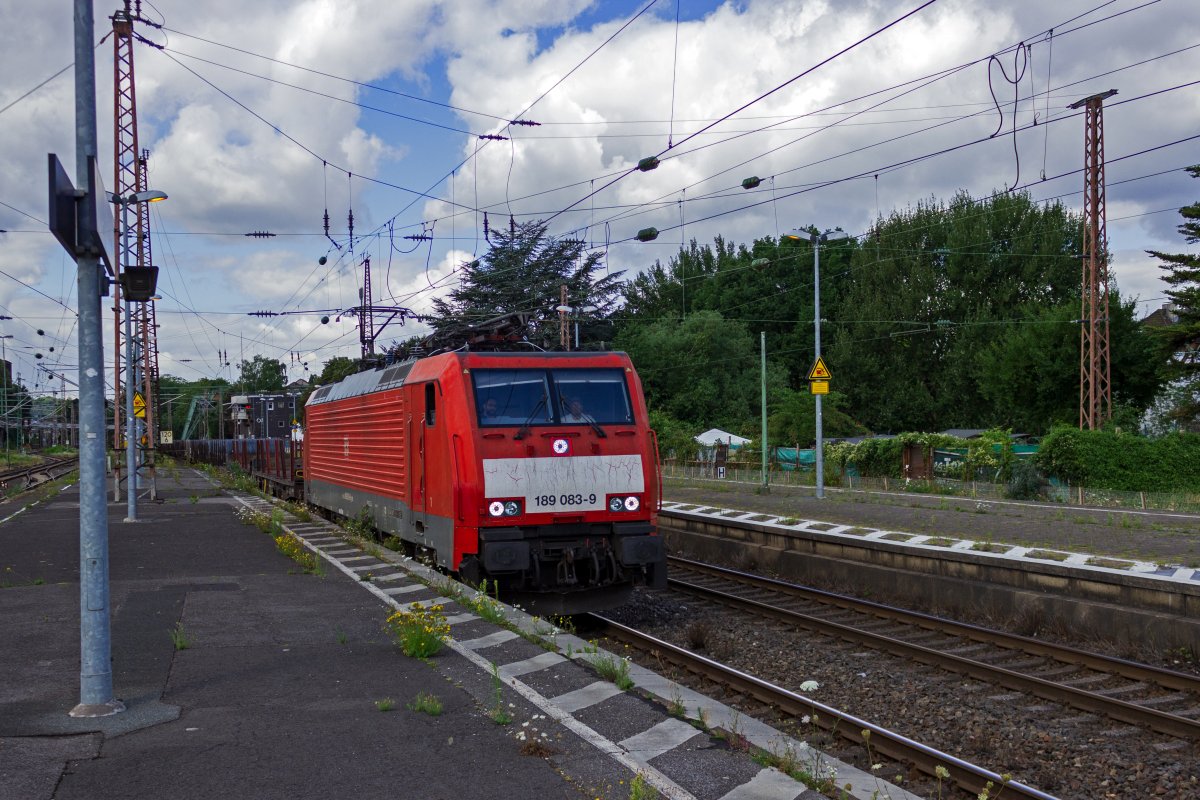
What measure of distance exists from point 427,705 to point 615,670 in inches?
62.2

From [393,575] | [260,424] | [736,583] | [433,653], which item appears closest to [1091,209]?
[736,583]

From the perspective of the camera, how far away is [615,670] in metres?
7.62

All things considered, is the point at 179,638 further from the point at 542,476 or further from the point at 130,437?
the point at 130,437

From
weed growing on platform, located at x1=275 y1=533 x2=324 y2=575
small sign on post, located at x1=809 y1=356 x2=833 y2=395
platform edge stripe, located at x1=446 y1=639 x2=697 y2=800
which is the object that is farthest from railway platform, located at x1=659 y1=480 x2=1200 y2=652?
weed growing on platform, located at x1=275 y1=533 x2=324 y2=575

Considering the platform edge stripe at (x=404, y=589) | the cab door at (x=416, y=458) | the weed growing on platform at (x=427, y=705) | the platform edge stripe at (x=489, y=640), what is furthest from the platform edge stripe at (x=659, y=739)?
the cab door at (x=416, y=458)

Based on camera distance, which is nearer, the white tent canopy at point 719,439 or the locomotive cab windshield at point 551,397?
the locomotive cab windshield at point 551,397

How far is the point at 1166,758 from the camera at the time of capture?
6.98m

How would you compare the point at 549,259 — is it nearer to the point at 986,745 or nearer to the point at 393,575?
the point at 393,575

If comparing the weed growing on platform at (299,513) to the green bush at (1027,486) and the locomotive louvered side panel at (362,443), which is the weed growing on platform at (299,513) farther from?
the green bush at (1027,486)

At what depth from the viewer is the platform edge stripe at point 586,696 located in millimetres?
6870

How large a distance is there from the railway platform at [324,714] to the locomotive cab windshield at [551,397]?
2.18 metres

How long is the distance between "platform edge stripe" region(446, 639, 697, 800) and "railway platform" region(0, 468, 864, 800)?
0.7 inches

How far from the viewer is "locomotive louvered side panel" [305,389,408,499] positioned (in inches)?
537

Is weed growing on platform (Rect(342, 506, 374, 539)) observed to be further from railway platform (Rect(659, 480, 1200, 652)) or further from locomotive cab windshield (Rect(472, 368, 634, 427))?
railway platform (Rect(659, 480, 1200, 652))
